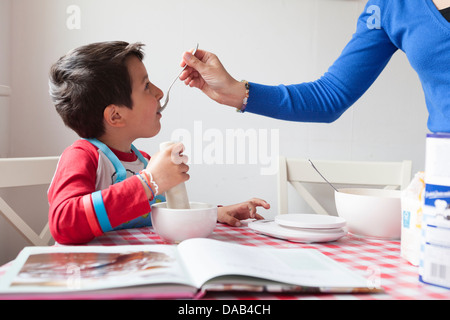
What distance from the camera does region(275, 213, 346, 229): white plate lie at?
0.87 metres

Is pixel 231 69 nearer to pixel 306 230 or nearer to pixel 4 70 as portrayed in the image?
pixel 4 70

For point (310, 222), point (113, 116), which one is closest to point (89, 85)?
point (113, 116)

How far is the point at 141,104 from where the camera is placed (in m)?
1.18

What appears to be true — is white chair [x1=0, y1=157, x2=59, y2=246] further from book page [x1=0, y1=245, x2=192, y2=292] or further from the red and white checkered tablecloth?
book page [x1=0, y1=245, x2=192, y2=292]

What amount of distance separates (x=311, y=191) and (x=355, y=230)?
3.30 ft

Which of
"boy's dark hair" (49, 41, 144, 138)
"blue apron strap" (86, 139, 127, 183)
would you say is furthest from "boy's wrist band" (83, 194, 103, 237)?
"boy's dark hair" (49, 41, 144, 138)

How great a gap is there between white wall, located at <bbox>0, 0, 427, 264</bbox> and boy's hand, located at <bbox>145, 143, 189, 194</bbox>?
986mm

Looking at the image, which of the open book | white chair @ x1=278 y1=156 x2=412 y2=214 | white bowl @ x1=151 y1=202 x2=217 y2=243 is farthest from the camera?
white chair @ x1=278 y1=156 x2=412 y2=214

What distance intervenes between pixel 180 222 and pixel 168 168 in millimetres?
122

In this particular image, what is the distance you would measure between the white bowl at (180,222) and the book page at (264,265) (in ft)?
0.32

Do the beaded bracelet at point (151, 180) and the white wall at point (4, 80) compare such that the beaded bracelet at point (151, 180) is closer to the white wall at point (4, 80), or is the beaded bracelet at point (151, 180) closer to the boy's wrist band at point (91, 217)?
the boy's wrist band at point (91, 217)

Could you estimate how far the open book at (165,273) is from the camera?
19.9 inches
